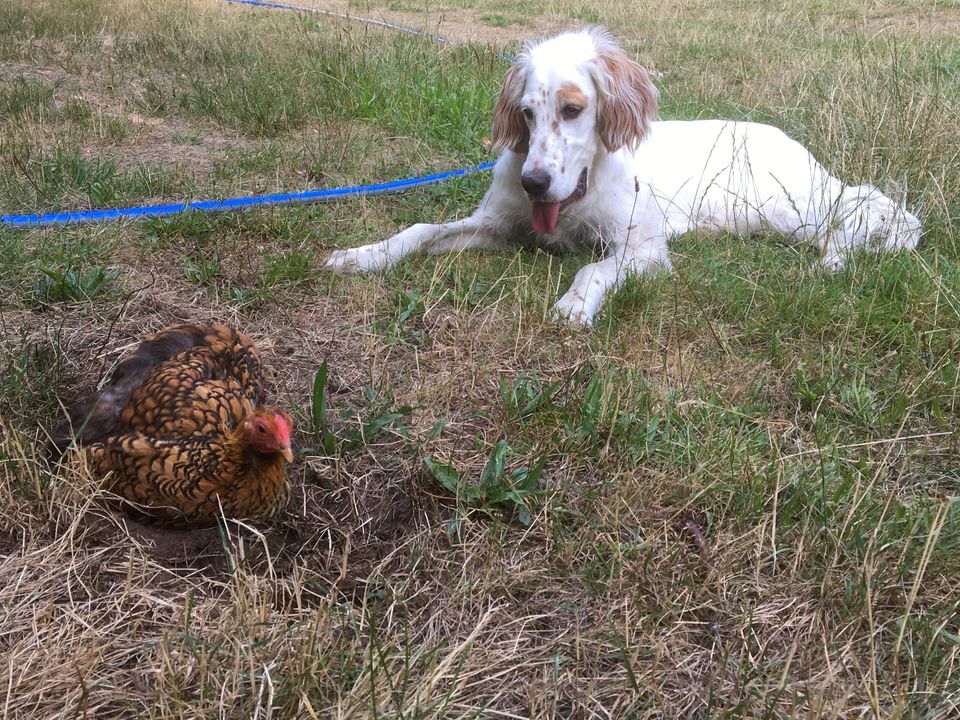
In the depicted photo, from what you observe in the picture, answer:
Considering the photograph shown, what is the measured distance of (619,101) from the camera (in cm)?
337

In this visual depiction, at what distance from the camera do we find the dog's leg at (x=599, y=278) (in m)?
2.82

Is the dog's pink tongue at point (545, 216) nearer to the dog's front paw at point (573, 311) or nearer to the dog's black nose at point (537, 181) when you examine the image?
the dog's black nose at point (537, 181)

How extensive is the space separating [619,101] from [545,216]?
0.57 m

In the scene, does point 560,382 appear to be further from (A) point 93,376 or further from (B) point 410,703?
(A) point 93,376

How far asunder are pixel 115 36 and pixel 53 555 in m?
5.99

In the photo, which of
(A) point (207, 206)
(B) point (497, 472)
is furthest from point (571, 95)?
(B) point (497, 472)

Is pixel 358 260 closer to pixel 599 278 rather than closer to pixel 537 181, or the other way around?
pixel 537 181

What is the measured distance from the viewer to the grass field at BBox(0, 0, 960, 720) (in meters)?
1.50

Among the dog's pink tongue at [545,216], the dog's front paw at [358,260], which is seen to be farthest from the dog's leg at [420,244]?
the dog's pink tongue at [545,216]

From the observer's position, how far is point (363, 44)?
588cm

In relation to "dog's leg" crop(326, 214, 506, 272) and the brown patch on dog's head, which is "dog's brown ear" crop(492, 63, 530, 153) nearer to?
the brown patch on dog's head

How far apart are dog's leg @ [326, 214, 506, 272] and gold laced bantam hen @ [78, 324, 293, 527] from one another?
1.13 metres

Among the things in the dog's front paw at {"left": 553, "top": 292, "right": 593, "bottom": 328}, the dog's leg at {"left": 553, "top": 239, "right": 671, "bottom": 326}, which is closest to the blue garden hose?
the dog's leg at {"left": 553, "top": 239, "right": 671, "bottom": 326}

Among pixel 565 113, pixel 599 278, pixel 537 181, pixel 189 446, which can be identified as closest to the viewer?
pixel 189 446
